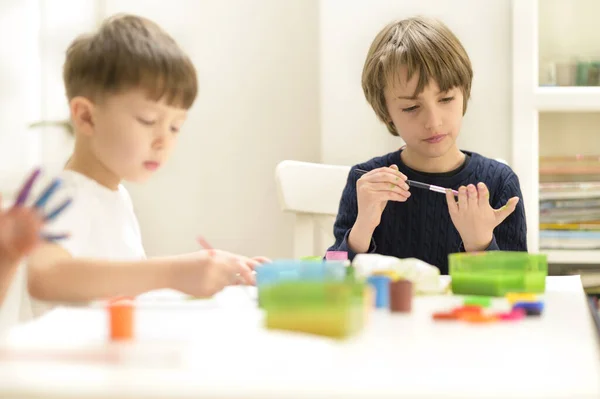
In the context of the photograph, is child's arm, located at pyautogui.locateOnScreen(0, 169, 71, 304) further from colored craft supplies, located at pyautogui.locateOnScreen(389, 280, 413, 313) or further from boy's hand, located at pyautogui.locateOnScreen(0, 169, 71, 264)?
colored craft supplies, located at pyautogui.locateOnScreen(389, 280, 413, 313)

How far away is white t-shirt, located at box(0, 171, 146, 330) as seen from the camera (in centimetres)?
104

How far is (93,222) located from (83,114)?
0.14 meters

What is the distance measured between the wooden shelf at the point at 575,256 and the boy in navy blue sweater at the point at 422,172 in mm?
384

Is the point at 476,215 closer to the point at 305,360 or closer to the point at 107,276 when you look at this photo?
the point at 107,276

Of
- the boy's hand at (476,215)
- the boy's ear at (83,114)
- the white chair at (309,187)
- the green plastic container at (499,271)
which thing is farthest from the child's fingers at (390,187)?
the boy's ear at (83,114)

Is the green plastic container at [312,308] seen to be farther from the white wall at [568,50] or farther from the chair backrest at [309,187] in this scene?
the white wall at [568,50]

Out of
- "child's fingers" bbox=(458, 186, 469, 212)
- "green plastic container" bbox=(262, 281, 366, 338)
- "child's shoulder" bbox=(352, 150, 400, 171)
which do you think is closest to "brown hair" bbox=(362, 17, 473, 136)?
"child's shoulder" bbox=(352, 150, 400, 171)

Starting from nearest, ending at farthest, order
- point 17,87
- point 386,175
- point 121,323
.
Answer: point 121,323, point 386,175, point 17,87

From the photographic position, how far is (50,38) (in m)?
2.19

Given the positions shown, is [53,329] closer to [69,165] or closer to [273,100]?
[69,165]

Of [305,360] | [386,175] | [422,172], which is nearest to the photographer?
[305,360]

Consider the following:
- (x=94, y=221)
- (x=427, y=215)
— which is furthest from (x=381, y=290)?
(x=427, y=215)

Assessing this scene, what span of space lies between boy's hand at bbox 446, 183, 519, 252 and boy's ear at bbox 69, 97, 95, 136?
24.7 inches

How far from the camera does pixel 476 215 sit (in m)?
1.44
